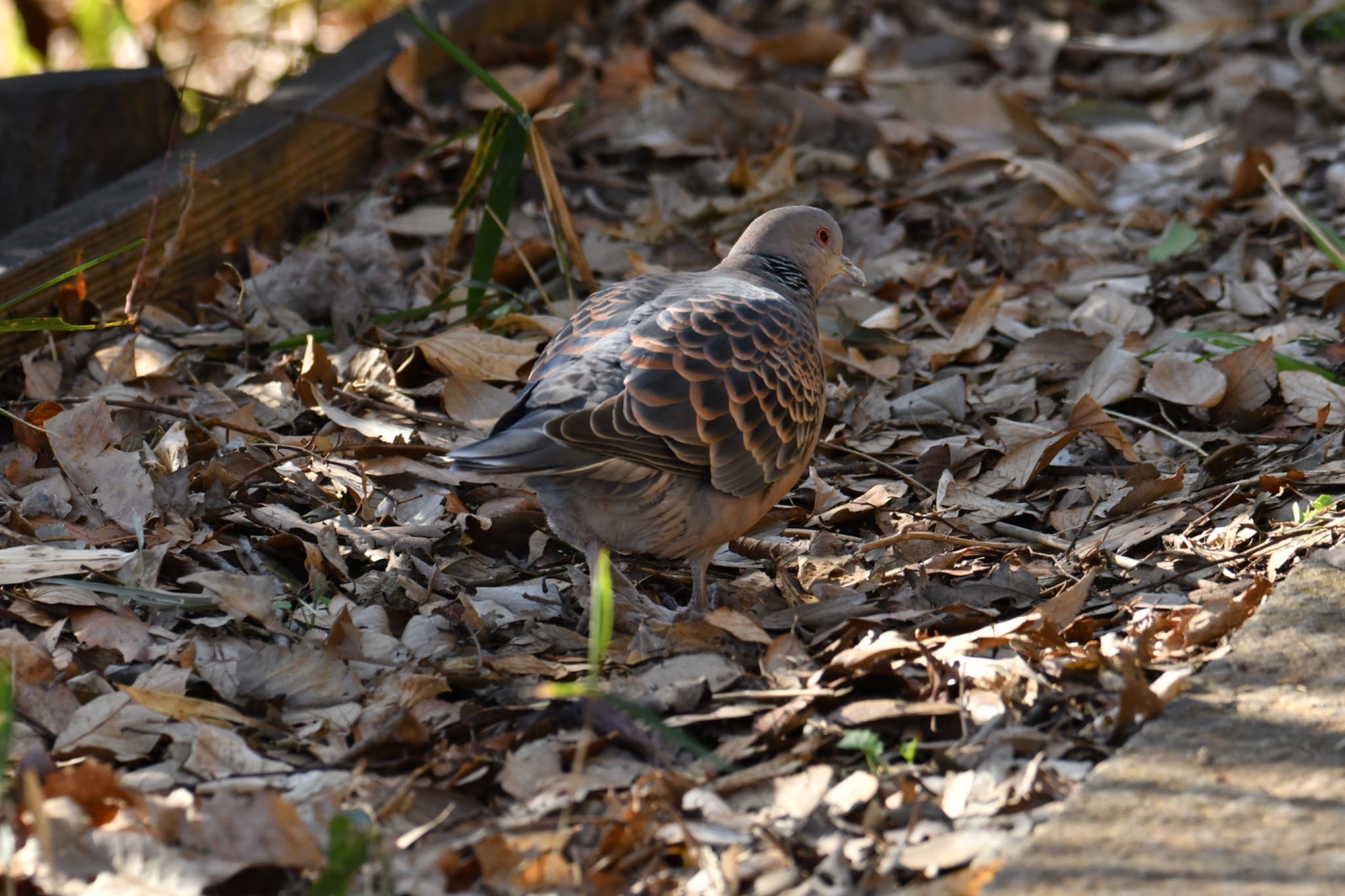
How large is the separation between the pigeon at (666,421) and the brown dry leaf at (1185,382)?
111 cm

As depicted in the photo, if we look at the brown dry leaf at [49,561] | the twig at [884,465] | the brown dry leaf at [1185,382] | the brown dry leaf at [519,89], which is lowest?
the brown dry leaf at [1185,382]

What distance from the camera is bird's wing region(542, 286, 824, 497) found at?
A: 3.32 m

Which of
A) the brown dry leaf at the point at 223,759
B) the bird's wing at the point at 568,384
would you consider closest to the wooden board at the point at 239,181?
the bird's wing at the point at 568,384

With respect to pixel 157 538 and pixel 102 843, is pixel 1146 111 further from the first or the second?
pixel 102 843

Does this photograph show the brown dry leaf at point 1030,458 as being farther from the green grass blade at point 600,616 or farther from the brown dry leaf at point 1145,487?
the green grass blade at point 600,616

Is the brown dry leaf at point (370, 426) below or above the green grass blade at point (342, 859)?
above

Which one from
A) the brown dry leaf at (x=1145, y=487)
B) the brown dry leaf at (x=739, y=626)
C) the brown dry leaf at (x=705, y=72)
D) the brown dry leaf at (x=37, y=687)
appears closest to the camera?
the brown dry leaf at (x=37, y=687)

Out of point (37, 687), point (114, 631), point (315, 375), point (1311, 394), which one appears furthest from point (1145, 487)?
point (37, 687)

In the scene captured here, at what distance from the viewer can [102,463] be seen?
371 centimetres

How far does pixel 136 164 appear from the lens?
523cm

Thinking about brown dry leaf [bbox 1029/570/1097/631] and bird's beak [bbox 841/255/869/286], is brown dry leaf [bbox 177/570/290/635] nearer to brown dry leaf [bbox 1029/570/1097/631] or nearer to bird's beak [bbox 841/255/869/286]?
brown dry leaf [bbox 1029/570/1097/631]

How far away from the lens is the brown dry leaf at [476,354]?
174 inches

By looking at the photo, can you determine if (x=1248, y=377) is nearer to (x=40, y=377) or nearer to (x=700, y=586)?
(x=700, y=586)

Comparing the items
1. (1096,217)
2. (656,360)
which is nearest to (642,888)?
(656,360)
